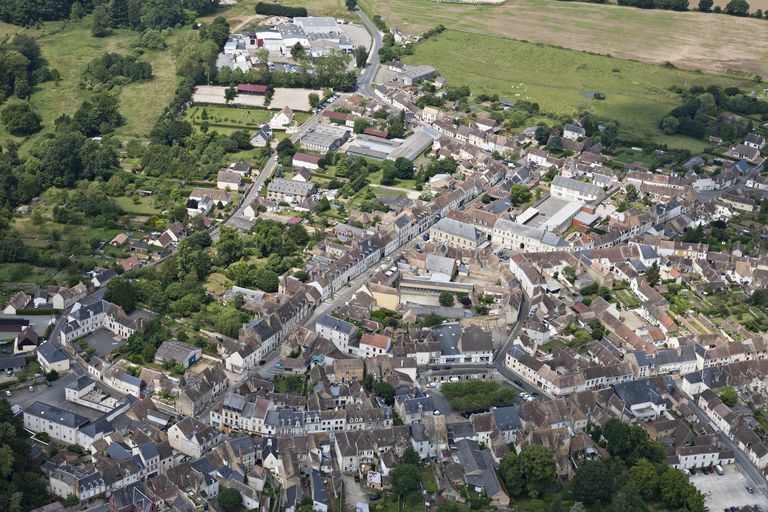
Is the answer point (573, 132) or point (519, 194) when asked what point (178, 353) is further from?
point (573, 132)

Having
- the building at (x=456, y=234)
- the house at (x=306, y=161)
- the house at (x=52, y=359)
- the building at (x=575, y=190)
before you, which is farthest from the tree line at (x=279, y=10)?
the house at (x=52, y=359)

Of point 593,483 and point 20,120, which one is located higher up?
point 20,120

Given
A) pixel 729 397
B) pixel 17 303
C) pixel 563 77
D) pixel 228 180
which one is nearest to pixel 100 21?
pixel 228 180

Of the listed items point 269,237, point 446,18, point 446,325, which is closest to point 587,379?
point 446,325

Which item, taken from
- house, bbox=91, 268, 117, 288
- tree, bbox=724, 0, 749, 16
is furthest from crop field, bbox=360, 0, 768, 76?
house, bbox=91, 268, 117, 288

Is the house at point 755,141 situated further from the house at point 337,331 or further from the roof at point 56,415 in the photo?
the roof at point 56,415

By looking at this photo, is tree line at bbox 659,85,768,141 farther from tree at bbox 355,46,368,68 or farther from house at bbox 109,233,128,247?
house at bbox 109,233,128,247
